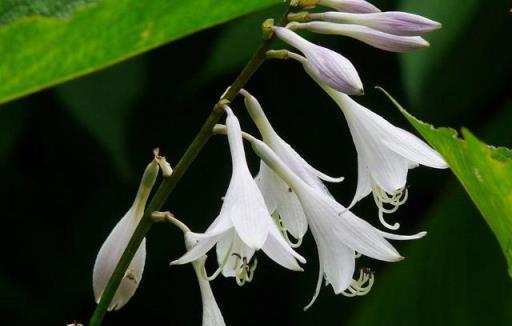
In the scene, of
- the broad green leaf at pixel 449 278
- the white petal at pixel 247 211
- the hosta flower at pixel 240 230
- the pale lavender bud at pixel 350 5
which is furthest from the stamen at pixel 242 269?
the broad green leaf at pixel 449 278

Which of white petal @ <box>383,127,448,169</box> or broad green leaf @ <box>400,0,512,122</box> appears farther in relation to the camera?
broad green leaf @ <box>400,0,512,122</box>

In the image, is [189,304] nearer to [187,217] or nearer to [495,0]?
[187,217]

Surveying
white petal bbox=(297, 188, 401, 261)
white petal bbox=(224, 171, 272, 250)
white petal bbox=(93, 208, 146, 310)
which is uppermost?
white petal bbox=(224, 171, 272, 250)

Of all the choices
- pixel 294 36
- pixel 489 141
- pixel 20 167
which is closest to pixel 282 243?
pixel 294 36

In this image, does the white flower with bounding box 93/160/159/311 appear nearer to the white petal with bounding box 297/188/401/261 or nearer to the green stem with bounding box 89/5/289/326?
the green stem with bounding box 89/5/289/326

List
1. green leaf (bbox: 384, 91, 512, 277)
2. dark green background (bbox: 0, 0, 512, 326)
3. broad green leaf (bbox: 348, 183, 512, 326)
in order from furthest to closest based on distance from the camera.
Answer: dark green background (bbox: 0, 0, 512, 326) → broad green leaf (bbox: 348, 183, 512, 326) → green leaf (bbox: 384, 91, 512, 277)

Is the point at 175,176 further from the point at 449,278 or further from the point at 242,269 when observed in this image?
the point at 449,278

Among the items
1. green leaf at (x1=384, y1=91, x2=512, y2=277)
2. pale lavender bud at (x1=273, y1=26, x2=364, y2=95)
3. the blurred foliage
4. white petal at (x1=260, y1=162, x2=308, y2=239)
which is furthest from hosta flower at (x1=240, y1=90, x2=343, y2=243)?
the blurred foliage
